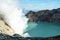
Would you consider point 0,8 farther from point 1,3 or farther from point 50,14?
point 50,14

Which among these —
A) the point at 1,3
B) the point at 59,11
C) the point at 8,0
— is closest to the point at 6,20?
the point at 1,3

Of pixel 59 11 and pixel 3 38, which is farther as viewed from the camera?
pixel 59 11

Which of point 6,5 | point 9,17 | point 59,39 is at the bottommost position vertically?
point 59,39

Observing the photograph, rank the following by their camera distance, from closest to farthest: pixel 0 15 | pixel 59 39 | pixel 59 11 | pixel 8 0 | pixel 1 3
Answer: pixel 59 39
pixel 0 15
pixel 1 3
pixel 8 0
pixel 59 11

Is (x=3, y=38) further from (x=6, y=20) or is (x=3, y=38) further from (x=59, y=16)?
(x=59, y=16)

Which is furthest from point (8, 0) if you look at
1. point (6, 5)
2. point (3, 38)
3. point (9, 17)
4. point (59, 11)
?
point (59, 11)

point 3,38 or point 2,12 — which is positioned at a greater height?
point 2,12

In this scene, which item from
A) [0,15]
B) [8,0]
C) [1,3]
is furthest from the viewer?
[8,0]

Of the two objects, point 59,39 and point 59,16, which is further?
point 59,16

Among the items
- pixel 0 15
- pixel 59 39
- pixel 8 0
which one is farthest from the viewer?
pixel 8 0
